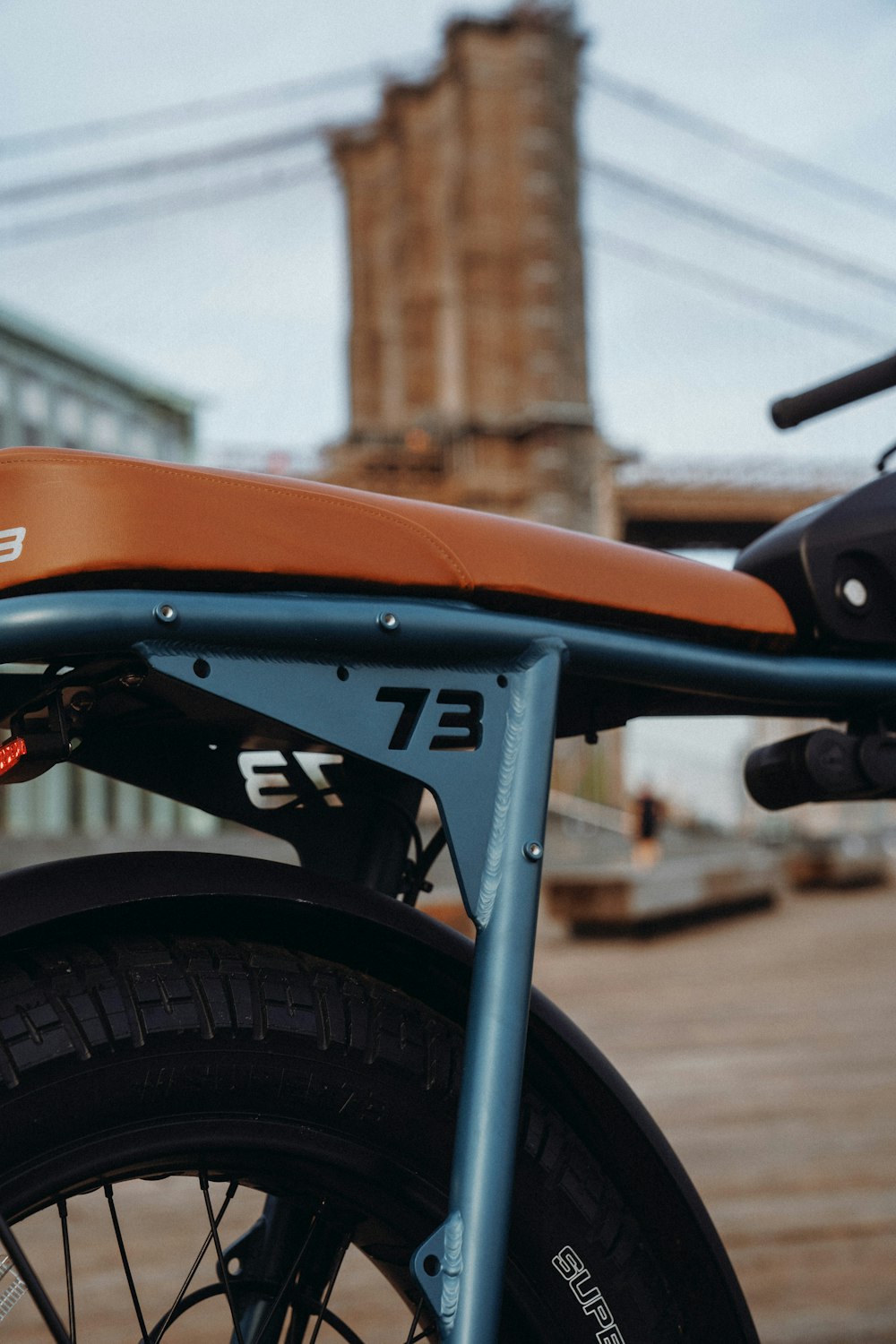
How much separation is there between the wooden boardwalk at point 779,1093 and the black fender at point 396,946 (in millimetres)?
1039

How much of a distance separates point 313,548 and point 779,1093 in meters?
2.96

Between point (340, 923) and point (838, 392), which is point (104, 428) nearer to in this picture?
point (838, 392)

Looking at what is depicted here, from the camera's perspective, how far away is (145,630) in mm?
589

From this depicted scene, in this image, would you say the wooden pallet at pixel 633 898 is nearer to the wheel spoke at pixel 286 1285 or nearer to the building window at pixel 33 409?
the building window at pixel 33 409

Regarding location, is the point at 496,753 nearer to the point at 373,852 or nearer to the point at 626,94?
the point at 373,852

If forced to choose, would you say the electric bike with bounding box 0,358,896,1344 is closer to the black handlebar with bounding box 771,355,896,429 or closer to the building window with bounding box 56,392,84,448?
the black handlebar with bounding box 771,355,896,429

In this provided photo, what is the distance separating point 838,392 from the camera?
87 cm

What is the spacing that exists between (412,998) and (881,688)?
36 centimetres

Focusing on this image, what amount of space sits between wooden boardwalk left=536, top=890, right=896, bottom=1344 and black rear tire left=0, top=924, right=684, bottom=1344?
1099mm

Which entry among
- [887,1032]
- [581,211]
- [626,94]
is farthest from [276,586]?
[626,94]

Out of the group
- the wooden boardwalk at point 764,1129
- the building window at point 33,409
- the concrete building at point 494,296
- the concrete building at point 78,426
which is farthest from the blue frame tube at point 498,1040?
the concrete building at point 494,296

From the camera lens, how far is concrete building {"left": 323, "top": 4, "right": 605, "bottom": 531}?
24.0 meters

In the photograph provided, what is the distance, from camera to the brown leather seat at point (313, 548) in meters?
0.58

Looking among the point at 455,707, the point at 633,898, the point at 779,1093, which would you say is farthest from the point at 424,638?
the point at 633,898
